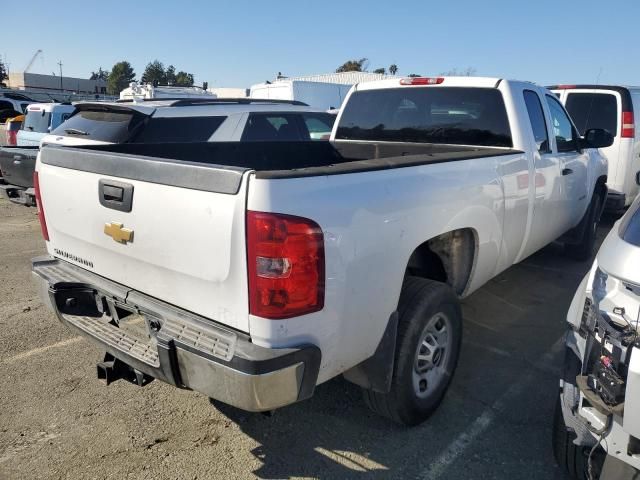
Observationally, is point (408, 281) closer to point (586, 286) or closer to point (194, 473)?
point (586, 286)

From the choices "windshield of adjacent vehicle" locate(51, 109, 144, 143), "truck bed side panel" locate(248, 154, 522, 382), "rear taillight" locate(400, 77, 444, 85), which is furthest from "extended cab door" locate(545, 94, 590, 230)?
"windshield of adjacent vehicle" locate(51, 109, 144, 143)

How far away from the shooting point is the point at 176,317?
232 cm

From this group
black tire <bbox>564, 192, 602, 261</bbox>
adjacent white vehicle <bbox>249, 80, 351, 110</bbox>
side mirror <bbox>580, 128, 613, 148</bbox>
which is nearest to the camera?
side mirror <bbox>580, 128, 613, 148</bbox>

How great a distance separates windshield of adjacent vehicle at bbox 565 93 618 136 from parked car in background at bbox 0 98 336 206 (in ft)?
12.5

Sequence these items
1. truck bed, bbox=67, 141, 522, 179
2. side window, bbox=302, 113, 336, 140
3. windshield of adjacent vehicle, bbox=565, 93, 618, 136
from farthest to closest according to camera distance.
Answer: side window, bbox=302, 113, 336, 140 < windshield of adjacent vehicle, bbox=565, 93, 618, 136 < truck bed, bbox=67, 141, 522, 179

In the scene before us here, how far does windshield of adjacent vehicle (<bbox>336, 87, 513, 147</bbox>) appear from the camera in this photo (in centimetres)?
405

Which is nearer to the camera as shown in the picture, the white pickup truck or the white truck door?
the white pickup truck

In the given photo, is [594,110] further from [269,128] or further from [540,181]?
[269,128]

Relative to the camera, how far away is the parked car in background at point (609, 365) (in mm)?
1860

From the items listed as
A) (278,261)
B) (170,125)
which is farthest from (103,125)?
(278,261)

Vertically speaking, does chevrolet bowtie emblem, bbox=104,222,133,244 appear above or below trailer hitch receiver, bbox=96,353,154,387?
above

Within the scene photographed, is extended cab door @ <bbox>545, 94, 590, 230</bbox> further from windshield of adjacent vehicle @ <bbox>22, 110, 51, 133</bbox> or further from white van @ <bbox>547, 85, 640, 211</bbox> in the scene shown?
windshield of adjacent vehicle @ <bbox>22, 110, 51, 133</bbox>

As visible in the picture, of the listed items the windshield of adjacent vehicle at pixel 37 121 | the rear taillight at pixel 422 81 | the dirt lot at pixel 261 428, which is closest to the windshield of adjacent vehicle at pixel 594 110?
the rear taillight at pixel 422 81

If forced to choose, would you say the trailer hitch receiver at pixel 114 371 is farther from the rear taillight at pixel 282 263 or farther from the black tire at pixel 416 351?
the black tire at pixel 416 351
